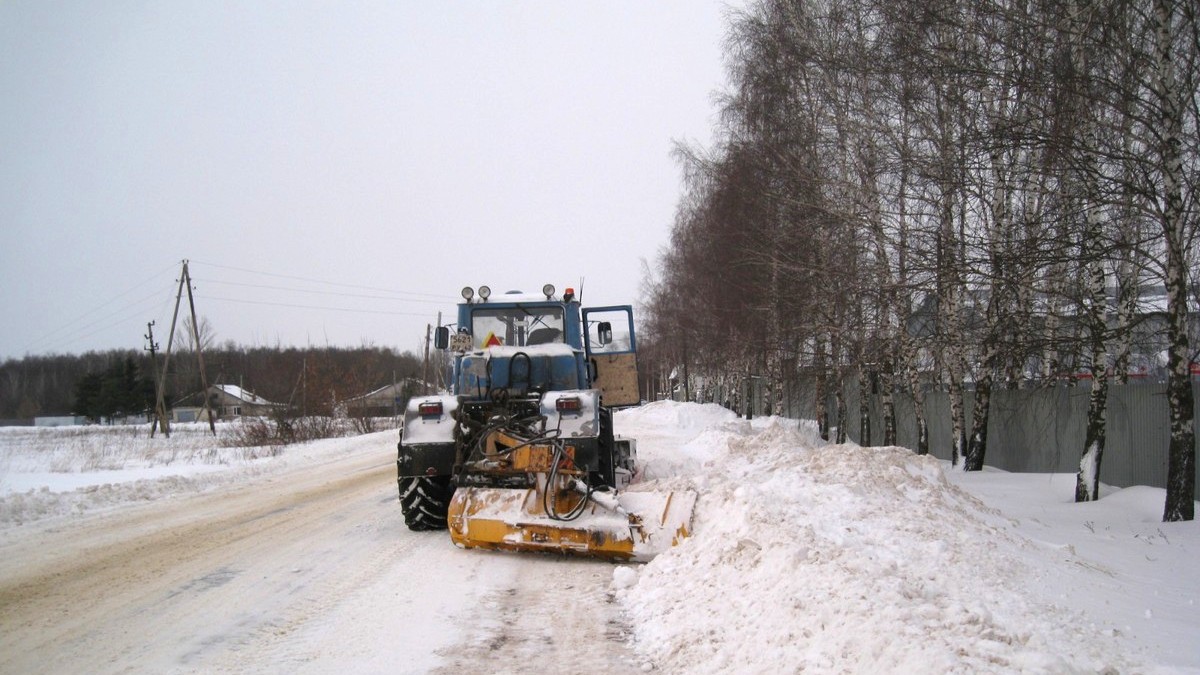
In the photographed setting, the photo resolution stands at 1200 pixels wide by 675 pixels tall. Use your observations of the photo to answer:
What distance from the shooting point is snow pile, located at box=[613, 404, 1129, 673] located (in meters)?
3.46

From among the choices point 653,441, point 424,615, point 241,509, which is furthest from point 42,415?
point 424,615

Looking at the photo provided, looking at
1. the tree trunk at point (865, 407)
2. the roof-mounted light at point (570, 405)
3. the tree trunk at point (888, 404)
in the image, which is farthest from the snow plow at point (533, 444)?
the tree trunk at point (865, 407)

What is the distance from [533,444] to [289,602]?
8.18ft

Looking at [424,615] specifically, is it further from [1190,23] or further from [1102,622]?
[1190,23]

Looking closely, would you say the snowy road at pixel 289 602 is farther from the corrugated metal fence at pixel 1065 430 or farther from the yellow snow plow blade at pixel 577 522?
the corrugated metal fence at pixel 1065 430

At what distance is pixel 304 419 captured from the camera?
26.2m

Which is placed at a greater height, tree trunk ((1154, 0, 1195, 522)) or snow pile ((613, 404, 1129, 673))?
tree trunk ((1154, 0, 1195, 522))

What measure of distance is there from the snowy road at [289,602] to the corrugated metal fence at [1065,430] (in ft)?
24.8

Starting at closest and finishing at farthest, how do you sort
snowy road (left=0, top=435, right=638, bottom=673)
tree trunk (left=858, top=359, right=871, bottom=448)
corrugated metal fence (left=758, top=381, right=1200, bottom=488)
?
snowy road (left=0, top=435, right=638, bottom=673) → corrugated metal fence (left=758, top=381, right=1200, bottom=488) → tree trunk (left=858, top=359, right=871, bottom=448)

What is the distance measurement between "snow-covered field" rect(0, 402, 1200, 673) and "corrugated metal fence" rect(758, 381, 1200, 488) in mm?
2240

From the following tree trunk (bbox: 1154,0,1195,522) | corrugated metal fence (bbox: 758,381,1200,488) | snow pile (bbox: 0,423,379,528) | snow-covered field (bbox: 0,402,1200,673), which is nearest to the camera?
snow-covered field (bbox: 0,402,1200,673)

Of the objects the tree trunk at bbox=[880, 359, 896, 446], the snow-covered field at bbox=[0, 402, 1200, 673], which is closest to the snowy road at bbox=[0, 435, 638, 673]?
the snow-covered field at bbox=[0, 402, 1200, 673]

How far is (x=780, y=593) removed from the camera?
4.43 metres

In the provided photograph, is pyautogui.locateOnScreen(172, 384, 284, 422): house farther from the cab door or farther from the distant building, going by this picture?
the cab door
